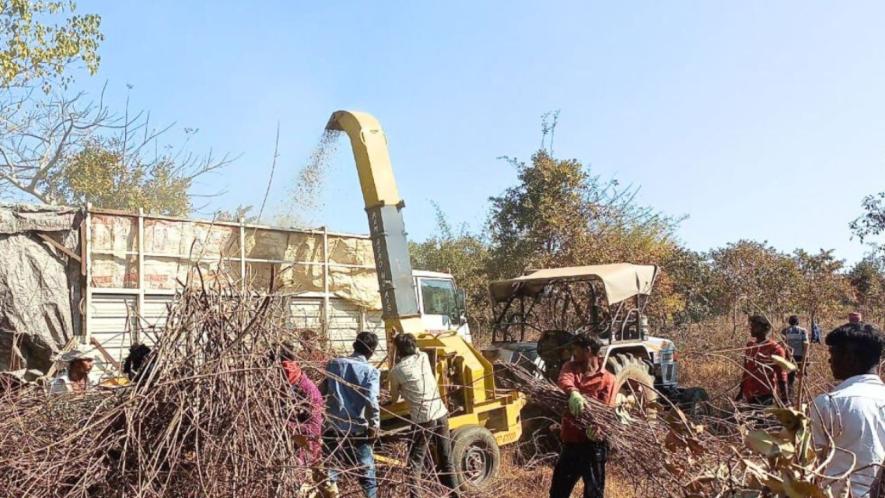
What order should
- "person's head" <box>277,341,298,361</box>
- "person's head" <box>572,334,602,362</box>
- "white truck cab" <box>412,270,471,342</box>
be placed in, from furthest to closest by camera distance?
"white truck cab" <box>412,270,471,342</box>
"person's head" <box>572,334,602,362</box>
"person's head" <box>277,341,298,361</box>

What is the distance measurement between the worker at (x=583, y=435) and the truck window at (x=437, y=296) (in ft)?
16.9

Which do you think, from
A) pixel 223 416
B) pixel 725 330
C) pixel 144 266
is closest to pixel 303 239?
pixel 144 266

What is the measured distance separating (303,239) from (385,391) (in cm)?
348

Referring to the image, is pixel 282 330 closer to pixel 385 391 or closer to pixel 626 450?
pixel 626 450

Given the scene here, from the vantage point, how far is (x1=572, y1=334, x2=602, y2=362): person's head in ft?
15.5

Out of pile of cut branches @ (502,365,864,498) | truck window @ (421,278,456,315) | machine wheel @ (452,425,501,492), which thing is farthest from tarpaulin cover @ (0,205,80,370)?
pile of cut branches @ (502,365,864,498)

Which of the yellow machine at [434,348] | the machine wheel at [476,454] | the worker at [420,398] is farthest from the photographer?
the yellow machine at [434,348]

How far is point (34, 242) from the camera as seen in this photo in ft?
23.3

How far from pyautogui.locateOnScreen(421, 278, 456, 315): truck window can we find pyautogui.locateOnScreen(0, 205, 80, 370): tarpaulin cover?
4321 millimetres

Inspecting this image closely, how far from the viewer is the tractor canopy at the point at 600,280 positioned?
7.83 metres

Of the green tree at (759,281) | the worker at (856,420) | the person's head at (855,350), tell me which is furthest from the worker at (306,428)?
the green tree at (759,281)

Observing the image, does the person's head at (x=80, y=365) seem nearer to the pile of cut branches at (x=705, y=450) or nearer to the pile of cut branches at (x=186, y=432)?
the pile of cut branches at (x=186, y=432)

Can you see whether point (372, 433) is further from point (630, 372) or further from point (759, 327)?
point (630, 372)

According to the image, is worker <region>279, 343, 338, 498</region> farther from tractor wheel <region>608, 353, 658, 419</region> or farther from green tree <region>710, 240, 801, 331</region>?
green tree <region>710, 240, 801, 331</region>
